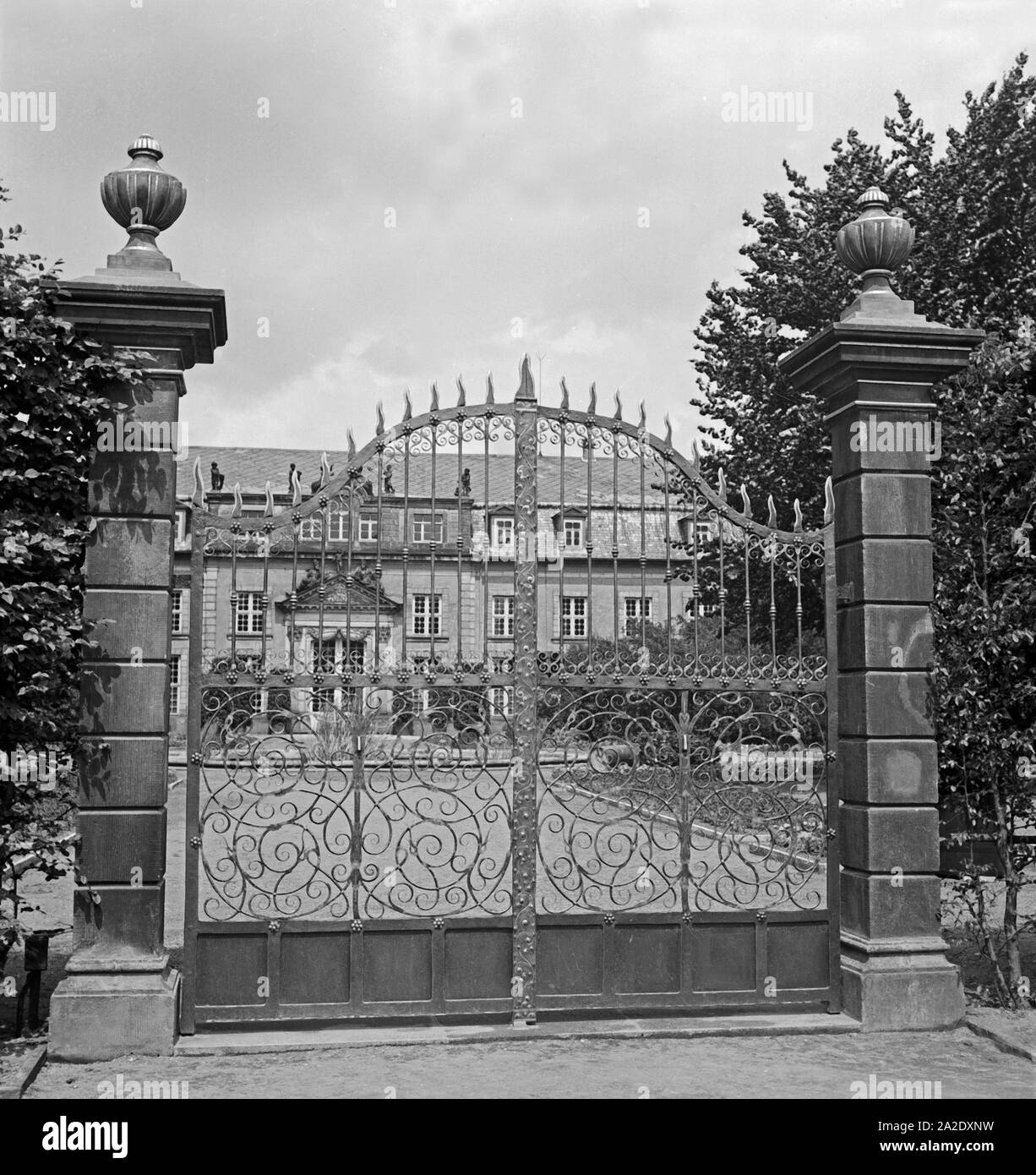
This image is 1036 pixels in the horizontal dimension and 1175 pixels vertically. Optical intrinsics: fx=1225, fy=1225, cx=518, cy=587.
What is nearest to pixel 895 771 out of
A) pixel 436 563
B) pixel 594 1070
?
pixel 594 1070

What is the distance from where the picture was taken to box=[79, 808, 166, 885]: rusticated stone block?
20.6ft

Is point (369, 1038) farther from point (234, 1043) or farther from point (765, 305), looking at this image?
point (765, 305)

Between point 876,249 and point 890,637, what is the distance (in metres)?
2.33

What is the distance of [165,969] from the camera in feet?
20.9

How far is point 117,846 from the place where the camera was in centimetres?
630

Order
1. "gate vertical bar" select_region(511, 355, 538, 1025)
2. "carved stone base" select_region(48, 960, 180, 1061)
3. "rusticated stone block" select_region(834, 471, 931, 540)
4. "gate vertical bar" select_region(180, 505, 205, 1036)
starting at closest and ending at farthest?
1. "carved stone base" select_region(48, 960, 180, 1061)
2. "gate vertical bar" select_region(180, 505, 205, 1036)
3. "gate vertical bar" select_region(511, 355, 538, 1025)
4. "rusticated stone block" select_region(834, 471, 931, 540)

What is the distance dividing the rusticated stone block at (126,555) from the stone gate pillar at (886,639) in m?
3.82

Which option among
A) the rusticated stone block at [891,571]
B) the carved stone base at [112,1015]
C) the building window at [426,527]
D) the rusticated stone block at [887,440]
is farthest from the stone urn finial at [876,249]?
the carved stone base at [112,1015]

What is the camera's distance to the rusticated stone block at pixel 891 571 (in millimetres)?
→ 7051

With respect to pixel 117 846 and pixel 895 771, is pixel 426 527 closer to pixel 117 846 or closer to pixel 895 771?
pixel 895 771

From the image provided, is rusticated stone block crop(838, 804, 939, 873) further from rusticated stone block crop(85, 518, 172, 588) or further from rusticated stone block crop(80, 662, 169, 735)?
rusticated stone block crop(85, 518, 172, 588)

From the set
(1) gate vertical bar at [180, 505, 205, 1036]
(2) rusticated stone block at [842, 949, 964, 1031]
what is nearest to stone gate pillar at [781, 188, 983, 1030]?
(2) rusticated stone block at [842, 949, 964, 1031]

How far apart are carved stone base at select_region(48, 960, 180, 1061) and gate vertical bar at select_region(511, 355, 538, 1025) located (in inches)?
73.5
